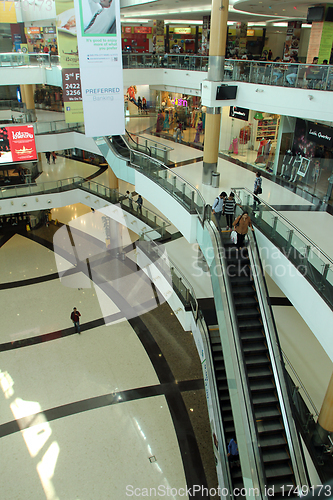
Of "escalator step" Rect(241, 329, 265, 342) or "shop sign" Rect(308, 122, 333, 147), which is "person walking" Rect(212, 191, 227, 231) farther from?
"shop sign" Rect(308, 122, 333, 147)

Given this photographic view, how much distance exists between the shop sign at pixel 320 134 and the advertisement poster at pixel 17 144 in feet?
39.0

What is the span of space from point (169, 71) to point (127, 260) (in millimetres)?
9228

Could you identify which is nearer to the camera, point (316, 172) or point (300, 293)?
point (300, 293)

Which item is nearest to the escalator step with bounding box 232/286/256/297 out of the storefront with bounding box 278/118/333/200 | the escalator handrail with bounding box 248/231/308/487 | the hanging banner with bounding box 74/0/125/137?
the escalator handrail with bounding box 248/231/308/487

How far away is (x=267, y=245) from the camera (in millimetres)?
9516

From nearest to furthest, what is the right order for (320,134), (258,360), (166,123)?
1. (258,360)
2. (320,134)
3. (166,123)

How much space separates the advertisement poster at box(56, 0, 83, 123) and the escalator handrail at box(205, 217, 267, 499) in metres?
6.34

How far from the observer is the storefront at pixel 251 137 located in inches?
657

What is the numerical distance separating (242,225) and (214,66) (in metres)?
6.19

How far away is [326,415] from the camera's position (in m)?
8.64

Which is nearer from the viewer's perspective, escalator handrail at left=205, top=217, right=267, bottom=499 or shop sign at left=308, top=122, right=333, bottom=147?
escalator handrail at left=205, top=217, right=267, bottom=499

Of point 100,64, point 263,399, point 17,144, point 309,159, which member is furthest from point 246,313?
point 17,144

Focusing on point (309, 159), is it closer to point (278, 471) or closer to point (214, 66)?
point (214, 66)

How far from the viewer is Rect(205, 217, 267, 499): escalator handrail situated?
6774mm
